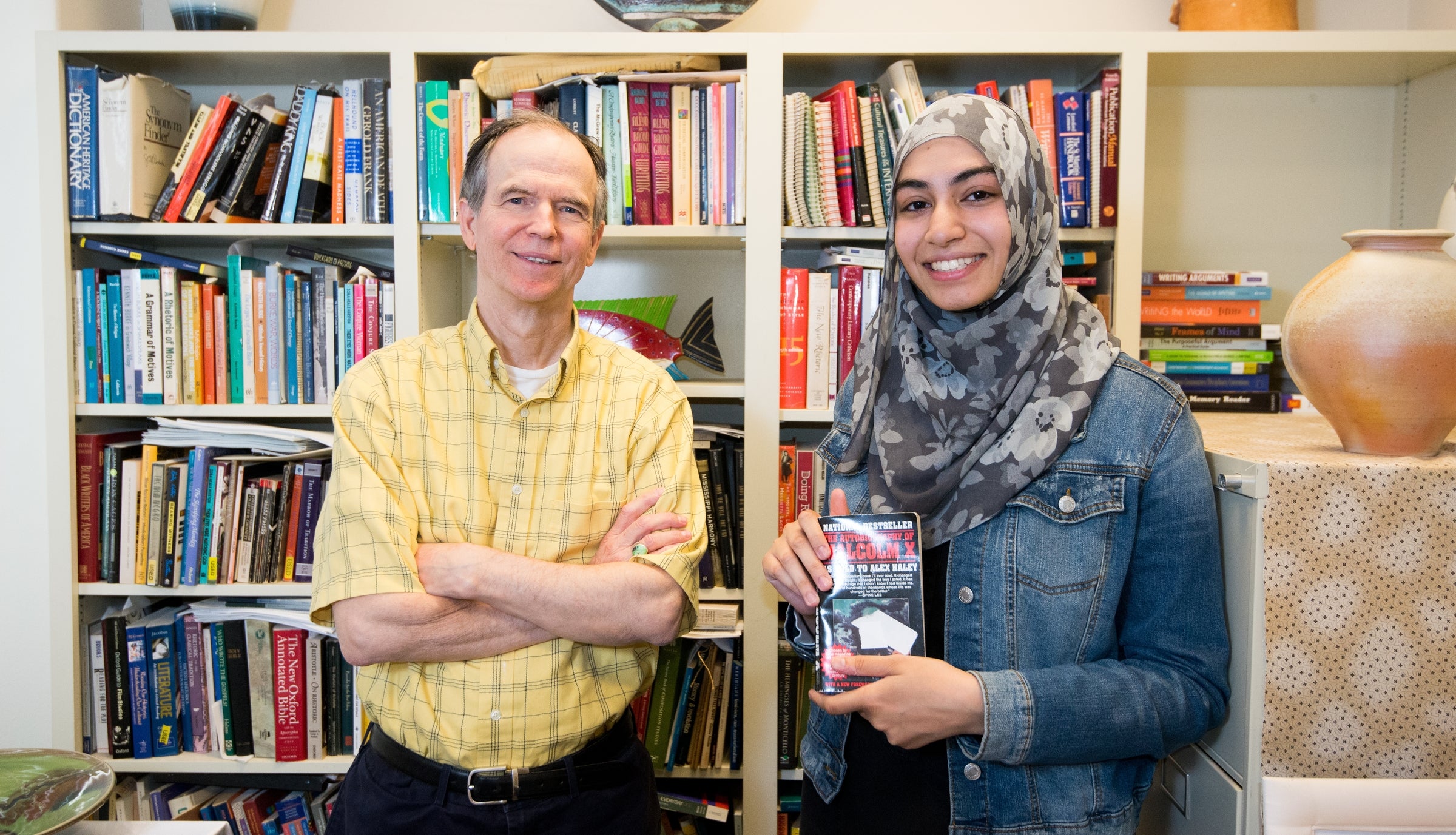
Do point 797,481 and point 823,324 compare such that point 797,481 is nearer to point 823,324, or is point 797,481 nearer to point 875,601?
point 823,324

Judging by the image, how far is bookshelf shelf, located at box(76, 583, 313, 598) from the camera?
1.84 metres

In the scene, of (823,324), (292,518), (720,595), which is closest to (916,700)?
(720,595)

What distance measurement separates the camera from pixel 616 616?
4.10ft

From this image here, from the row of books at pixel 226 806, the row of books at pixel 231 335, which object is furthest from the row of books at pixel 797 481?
the row of books at pixel 226 806

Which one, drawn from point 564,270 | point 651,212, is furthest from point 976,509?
point 651,212

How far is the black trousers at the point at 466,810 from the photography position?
1264mm

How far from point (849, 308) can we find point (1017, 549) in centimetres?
89

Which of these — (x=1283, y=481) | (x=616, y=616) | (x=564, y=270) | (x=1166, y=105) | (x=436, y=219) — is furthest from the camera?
(x=1166, y=105)

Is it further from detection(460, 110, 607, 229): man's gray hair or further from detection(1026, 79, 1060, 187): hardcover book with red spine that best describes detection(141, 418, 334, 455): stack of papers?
detection(1026, 79, 1060, 187): hardcover book with red spine

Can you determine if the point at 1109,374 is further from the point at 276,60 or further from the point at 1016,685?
the point at 276,60

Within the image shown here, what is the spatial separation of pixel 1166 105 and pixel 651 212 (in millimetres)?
1285

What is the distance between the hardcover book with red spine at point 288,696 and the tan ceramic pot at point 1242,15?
2306mm

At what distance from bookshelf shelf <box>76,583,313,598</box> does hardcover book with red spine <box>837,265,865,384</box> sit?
4.07 feet

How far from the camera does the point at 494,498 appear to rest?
137 centimetres
